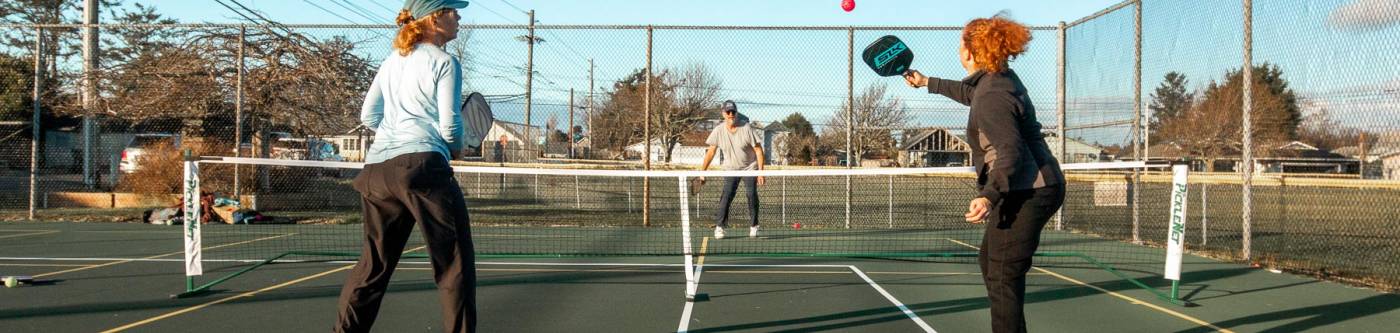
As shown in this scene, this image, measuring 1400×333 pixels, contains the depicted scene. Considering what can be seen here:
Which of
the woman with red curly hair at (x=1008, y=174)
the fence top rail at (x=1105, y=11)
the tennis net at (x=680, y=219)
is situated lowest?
the tennis net at (x=680, y=219)

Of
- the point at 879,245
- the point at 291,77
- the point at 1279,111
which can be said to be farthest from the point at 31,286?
the point at 1279,111

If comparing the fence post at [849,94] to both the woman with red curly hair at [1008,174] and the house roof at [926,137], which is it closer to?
the house roof at [926,137]

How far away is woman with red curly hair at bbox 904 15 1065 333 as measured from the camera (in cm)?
359

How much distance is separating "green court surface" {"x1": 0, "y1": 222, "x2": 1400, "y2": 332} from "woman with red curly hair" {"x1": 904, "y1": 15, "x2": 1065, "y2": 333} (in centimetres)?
153

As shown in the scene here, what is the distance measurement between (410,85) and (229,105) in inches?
501

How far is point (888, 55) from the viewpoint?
4906 millimetres

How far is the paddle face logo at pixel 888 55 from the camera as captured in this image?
488cm

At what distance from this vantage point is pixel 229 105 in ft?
47.3

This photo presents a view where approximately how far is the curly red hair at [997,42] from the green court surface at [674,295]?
193cm

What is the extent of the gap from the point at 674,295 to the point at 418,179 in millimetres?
3310

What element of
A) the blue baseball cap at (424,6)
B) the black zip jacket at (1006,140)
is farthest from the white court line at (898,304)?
the blue baseball cap at (424,6)

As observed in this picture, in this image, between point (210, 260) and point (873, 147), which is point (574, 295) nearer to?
point (210, 260)

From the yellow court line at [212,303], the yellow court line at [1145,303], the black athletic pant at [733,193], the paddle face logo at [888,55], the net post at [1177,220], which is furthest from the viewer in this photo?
the black athletic pant at [733,193]

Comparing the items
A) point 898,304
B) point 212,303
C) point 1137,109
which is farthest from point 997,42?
point 1137,109
